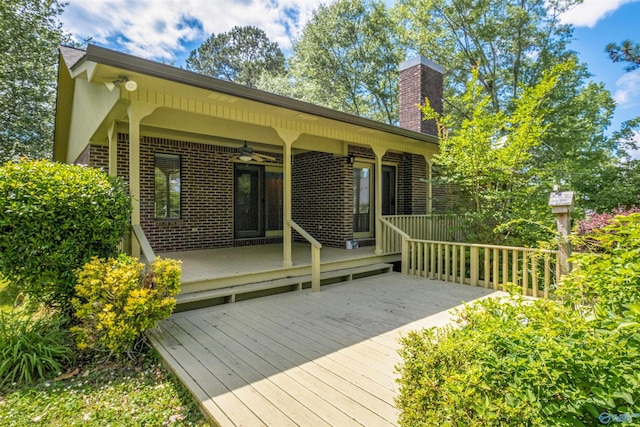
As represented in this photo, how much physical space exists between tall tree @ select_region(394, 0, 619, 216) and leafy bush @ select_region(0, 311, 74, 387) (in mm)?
13676

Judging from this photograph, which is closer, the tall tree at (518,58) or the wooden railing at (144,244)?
the wooden railing at (144,244)

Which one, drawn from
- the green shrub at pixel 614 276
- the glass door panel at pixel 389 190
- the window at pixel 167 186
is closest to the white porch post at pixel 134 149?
the window at pixel 167 186

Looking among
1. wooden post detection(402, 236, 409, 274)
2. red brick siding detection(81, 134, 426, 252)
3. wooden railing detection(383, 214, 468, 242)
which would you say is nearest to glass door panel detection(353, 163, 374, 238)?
red brick siding detection(81, 134, 426, 252)

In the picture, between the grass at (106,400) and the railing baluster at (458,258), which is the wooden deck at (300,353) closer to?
the grass at (106,400)

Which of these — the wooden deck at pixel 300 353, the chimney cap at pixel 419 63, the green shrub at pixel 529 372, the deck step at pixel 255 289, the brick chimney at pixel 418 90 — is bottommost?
the wooden deck at pixel 300 353

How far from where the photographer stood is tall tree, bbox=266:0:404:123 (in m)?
20.8

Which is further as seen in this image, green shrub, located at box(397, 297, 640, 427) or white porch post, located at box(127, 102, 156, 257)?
white porch post, located at box(127, 102, 156, 257)

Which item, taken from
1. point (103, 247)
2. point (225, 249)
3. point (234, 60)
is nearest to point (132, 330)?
point (103, 247)

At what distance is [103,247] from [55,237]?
496 mm

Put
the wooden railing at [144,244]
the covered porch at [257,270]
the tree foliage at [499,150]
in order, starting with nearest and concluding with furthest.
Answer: the wooden railing at [144,244] → the covered porch at [257,270] → the tree foliage at [499,150]

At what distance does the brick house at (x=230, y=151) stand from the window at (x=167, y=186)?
0.02 metres

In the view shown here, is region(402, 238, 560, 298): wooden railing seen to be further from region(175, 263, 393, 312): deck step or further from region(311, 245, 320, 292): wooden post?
region(311, 245, 320, 292): wooden post

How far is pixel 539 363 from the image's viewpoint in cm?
131

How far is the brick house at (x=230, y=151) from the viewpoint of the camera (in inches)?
177
